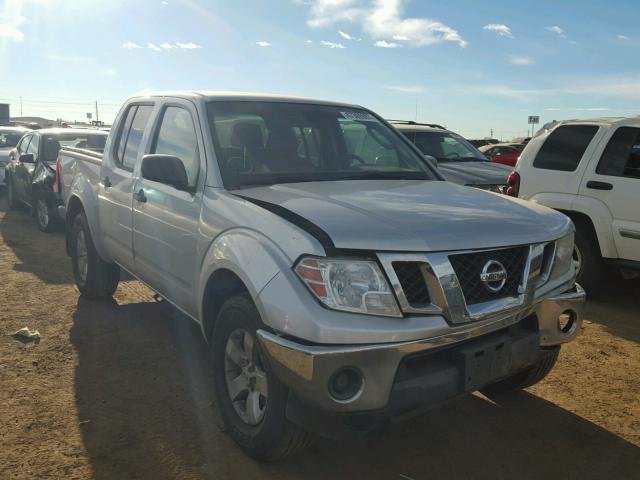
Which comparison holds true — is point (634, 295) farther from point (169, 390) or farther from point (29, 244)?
point (29, 244)

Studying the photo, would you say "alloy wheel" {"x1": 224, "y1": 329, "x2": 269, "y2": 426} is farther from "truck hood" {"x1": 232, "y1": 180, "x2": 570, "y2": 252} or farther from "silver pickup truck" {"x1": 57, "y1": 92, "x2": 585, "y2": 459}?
"truck hood" {"x1": 232, "y1": 180, "x2": 570, "y2": 252}

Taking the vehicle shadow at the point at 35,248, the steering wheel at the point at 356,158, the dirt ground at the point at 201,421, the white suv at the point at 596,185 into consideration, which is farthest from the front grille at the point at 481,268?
the vehicle shadow at the point at 35,248

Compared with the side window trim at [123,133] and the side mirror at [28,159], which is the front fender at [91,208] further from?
the side mirror at [28,159]

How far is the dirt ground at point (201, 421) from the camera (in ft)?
9.73

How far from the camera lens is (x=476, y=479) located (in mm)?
2887

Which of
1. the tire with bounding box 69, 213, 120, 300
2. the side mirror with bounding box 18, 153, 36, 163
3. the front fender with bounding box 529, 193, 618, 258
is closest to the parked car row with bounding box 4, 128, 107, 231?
the side mirror with bounding box 18, 153, 36, 163

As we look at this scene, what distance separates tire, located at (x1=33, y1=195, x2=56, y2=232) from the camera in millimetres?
9430

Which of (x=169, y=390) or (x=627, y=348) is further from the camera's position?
(x=627, y=348)

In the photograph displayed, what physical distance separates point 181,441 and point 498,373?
1.70 meters

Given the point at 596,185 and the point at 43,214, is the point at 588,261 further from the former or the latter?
the point at 43,214

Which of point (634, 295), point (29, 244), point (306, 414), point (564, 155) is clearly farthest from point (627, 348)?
point (29, 244)

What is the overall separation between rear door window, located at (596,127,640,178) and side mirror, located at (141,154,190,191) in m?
4.39

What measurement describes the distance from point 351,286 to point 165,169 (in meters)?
1.50

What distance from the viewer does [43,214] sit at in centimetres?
962
